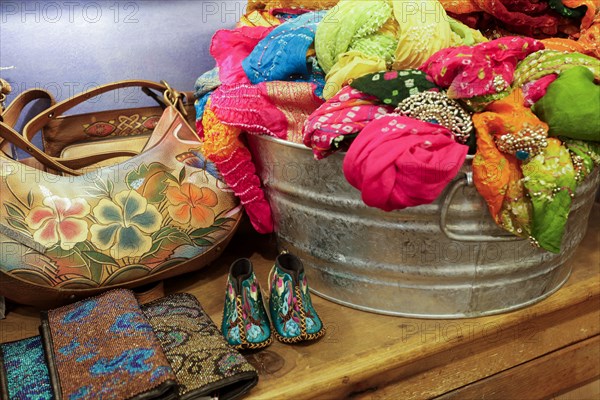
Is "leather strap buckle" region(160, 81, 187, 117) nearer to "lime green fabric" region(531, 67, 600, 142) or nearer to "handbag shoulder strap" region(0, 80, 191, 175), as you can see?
"handbag shoulder strap" region(0, 80, 191, 175)

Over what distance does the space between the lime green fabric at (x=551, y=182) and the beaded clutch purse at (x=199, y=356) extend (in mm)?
394

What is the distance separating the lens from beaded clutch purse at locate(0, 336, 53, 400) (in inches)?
28.3

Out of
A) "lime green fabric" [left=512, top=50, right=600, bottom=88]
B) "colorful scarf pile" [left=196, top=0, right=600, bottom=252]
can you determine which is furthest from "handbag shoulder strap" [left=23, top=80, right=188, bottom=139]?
"lime green fabric" [left=512, top=50, right=600, bottom=88]

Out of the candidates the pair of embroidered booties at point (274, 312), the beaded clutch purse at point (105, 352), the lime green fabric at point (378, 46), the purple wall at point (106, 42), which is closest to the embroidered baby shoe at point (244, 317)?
the pair of embroidered booties at point (274, 312)

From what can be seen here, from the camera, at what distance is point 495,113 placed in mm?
732

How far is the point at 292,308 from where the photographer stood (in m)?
0.83

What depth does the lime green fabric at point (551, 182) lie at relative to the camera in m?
0.72

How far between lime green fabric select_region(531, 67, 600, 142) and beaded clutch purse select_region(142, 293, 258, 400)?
1.52 ft

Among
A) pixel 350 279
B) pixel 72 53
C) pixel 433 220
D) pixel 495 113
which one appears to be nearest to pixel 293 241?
pixel 350 279

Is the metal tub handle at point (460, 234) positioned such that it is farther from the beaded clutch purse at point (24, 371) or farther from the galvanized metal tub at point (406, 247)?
the beaded clutch purse at point (24, 371)

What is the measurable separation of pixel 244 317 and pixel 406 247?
24 cm

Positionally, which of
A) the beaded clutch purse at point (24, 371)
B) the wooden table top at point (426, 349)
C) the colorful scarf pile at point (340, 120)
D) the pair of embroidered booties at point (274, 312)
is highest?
the colorful scarf pile at point (340, 120)

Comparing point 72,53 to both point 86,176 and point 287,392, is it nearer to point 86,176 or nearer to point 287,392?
point 86,176

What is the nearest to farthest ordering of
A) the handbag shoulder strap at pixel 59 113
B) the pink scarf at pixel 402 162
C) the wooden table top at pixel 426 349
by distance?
the pink scarf at pixel 402 162, the wooden table top at pixel 426 349, the handbag shoulder strap at pixel 59 113
